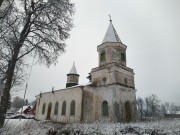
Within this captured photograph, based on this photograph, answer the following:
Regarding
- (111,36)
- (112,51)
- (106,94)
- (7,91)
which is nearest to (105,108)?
(106,94)

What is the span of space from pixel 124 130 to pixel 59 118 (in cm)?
1502

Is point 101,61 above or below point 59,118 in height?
above

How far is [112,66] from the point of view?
20.8 meters

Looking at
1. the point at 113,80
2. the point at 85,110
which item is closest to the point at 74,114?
the point at 85,110

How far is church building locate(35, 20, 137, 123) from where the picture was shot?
19.8 m

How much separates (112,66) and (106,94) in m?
3.93

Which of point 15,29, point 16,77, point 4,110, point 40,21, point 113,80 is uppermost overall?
point 40,21

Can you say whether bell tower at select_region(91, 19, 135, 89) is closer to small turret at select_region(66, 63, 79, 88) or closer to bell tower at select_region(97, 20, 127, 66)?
bell tower at select_region(97, 20, 127, 66)

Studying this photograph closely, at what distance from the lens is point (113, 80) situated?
20.2 m

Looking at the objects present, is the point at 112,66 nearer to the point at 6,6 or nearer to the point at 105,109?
the point at 105,109

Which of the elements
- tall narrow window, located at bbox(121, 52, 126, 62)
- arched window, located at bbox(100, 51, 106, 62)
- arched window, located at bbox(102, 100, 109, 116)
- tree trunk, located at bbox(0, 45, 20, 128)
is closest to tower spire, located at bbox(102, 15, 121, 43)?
arched window, located at bbox(100, 51, 106, 62)

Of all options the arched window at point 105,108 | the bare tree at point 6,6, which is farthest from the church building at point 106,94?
the bare tree at point 6,6

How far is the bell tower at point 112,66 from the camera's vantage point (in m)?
20.8

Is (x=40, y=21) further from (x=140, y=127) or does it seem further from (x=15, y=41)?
(x=140, y=127)
